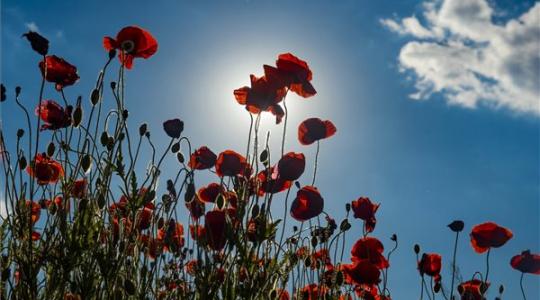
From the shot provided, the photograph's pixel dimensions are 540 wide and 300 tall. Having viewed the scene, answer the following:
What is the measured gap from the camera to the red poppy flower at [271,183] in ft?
10.5

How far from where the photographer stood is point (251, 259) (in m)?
2.91

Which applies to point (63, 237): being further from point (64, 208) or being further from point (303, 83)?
point (303, 83)

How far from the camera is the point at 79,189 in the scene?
3408 mm

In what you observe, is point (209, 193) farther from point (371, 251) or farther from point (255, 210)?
point (371, 251)

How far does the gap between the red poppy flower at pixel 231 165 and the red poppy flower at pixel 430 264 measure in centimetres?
158

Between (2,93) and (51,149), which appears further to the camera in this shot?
(51,149)

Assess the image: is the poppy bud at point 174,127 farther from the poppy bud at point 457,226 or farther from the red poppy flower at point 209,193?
the poppy bud at point 457,226

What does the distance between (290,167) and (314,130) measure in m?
0.44

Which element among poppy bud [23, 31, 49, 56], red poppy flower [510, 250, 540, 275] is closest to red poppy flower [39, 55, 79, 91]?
poppy bud [23, 31, 49, 56]

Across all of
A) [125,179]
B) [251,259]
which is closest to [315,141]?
[251,259]

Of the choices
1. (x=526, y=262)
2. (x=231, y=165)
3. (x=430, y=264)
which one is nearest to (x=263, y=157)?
(x=231, y=165)

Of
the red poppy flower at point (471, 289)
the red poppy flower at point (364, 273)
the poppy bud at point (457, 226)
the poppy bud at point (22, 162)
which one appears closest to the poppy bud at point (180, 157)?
the poppy bud at point (22, 162)

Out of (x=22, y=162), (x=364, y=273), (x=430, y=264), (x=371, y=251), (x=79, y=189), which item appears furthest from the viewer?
(x=430, y=264)

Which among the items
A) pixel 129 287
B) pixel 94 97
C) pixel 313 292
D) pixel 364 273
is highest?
pixel 94 97
